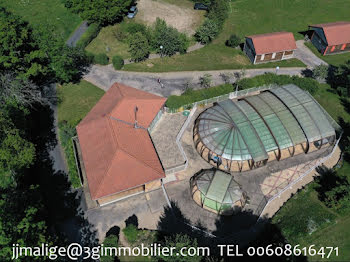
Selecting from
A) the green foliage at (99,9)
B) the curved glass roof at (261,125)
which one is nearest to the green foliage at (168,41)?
the green foliage at (99,9)

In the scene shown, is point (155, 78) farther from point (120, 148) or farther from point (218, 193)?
point (218, 193)

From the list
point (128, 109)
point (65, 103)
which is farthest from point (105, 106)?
point (65, 103)

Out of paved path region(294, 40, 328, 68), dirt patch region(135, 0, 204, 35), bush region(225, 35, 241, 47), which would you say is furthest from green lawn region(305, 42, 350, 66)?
dirt patch region(135, 0, 204, 35)

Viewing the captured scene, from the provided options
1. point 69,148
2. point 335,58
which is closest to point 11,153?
point 69,148

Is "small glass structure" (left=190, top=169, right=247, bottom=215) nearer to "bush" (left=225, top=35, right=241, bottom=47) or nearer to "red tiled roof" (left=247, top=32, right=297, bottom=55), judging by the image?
"red tiled roof" (left=247, top=32, right=297, bottom=55)

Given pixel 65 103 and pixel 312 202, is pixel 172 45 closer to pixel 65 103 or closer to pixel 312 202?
pixel 65 103

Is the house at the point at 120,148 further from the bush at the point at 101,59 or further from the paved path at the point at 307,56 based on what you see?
the paved path at the point at 307,56
